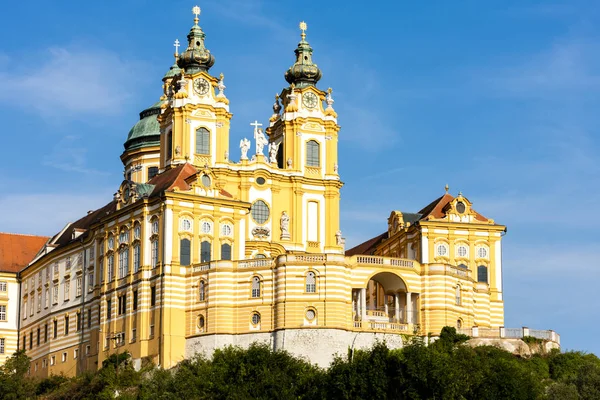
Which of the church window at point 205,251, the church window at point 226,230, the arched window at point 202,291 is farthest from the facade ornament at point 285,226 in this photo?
the arched window at point 202,291

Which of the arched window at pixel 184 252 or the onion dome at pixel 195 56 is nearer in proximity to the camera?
the arched window at pixel 184 252

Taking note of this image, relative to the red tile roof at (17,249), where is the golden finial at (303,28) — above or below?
above

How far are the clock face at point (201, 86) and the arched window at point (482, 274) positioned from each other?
26308 millimetres

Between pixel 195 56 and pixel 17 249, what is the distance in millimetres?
27315

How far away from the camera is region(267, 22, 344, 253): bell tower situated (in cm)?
12250

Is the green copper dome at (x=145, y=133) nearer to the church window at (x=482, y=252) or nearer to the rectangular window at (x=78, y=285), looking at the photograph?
the rectangular window at (x=78, y=285)

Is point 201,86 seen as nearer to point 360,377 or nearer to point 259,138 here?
point 259,138

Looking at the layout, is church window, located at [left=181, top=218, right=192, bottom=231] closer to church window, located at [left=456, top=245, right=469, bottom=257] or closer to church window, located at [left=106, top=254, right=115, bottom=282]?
church window, located at [left=106, top=254, right=115, bottom=282]

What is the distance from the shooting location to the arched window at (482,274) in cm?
11919

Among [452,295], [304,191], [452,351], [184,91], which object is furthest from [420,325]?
[184,91]

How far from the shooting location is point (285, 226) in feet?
395

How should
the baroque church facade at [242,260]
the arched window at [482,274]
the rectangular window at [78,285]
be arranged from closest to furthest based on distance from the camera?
the baroque church facade at [242,260] < the arched window at [482,274] < the rectangular window at [78,285]

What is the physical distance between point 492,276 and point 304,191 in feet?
54.8

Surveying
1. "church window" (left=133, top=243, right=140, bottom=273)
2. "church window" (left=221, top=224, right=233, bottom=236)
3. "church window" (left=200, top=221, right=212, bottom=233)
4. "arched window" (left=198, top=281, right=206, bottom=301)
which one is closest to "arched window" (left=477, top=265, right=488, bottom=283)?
"church window" (left=221, top=224, right=233, bottom=236)
